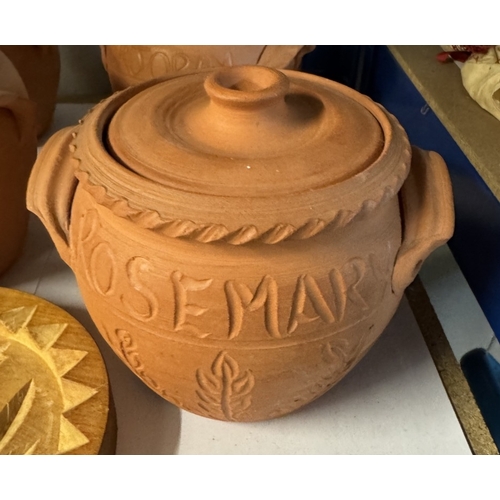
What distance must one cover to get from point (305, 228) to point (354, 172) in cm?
11

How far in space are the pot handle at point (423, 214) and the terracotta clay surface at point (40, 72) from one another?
3.64 feet

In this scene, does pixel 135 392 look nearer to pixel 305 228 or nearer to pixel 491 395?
pixel 305 228

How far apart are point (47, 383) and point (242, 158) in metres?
0.53

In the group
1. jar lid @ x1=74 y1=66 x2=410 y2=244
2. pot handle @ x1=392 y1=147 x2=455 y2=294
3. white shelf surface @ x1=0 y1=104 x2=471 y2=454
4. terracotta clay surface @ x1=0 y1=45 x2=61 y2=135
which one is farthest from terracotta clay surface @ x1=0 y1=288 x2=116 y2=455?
terracotta clay surface @ x1=0 y1=45 x2=61 y2=135

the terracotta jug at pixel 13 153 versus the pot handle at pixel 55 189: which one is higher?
the pot handle at pixel 55 189

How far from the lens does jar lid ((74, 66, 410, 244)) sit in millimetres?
575

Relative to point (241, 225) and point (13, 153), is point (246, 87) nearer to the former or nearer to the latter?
point (241, 225)

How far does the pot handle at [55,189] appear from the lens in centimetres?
73

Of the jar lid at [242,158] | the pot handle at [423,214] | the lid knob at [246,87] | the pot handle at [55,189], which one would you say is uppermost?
the lid knob at [246,87]

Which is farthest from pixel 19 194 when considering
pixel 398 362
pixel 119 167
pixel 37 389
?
pixel 398 362

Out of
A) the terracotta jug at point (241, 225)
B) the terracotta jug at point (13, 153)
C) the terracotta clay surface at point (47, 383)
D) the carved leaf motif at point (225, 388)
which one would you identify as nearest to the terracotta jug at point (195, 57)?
the terracotta jug at point (13, 153)

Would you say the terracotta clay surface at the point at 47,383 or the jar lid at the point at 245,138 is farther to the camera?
the terracotta clay surface at the point at 47,383

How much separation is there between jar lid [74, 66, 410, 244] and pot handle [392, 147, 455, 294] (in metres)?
0.07

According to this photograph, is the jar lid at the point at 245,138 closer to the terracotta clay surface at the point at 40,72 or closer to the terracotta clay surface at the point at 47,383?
the terracotta clay surface at the point at 47,383
